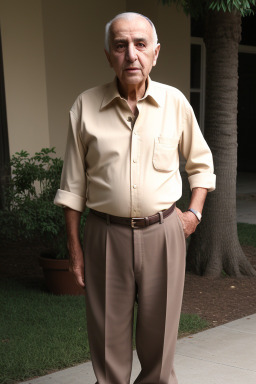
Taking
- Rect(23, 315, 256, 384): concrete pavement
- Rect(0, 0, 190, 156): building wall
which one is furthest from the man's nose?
Rect(0, 0, 190, 156): building wall

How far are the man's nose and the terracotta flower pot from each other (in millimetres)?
3111

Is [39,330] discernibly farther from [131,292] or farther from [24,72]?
[24,72]

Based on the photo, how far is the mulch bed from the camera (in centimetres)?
480

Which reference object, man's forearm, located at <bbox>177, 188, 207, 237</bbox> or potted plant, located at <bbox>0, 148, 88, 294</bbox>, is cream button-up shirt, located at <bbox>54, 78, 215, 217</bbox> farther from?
potted plant, located at <bbox>0, 148, 88, 294</bbox>

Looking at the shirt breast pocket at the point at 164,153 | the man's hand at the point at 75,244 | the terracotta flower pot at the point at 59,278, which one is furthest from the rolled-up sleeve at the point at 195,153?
the terracotta flower pot at the point at 59,278

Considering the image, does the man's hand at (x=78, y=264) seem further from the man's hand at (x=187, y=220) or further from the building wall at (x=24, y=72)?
the building wall at (x=24, y=72)

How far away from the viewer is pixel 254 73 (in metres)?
15.4

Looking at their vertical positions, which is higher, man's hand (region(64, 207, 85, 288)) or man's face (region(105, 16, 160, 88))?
man's face (region(105, 16, 160, 88))

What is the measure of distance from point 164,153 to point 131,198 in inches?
10.6

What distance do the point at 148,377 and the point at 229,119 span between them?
353cm

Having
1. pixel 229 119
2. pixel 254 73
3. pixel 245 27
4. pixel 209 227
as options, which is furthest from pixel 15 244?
pixel 254 73

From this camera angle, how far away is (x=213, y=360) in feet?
12.1

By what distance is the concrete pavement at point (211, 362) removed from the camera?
11.2 ft

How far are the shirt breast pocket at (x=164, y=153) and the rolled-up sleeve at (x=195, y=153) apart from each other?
0.45 ft
